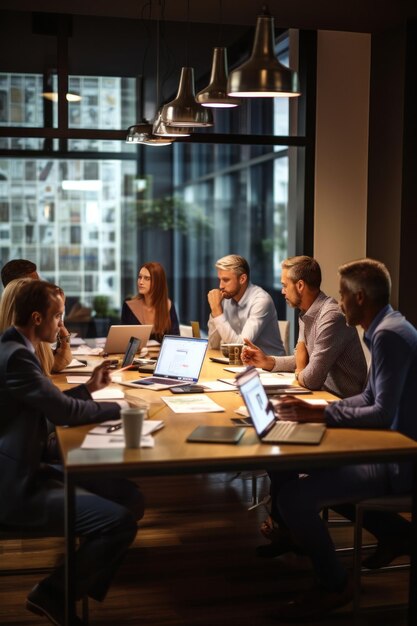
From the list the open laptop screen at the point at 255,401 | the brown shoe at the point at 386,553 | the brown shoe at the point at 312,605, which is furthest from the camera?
the brown shoe at the point at 386,553

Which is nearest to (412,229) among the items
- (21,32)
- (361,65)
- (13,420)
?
(361,65)

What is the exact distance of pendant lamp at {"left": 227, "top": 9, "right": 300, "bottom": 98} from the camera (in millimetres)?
3051

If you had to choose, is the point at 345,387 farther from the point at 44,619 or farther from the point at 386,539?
the point at 44,619

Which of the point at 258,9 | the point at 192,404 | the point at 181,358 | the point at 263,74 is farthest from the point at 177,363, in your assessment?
the point at 258,9

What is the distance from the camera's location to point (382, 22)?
5.57m

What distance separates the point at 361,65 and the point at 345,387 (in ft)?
11.1

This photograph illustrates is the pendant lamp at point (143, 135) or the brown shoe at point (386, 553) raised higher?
the pendant lamp at point (143, 135)

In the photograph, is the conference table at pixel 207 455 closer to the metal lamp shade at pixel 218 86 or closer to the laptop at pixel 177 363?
the laptop at pixel 177 363

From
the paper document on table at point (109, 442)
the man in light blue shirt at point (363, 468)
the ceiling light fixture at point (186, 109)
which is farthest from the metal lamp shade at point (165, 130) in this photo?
the paper document on table at point (109, 442)

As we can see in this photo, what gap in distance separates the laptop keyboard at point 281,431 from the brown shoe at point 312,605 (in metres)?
0.69

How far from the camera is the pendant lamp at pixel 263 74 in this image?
3.05 m

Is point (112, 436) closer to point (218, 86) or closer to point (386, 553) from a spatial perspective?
point (386, 553)

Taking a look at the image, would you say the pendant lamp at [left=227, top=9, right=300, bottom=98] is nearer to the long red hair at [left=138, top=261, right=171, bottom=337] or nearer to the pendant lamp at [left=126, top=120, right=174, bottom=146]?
the pendant lamp at [left=126, top=120, right=174, bottom=146]

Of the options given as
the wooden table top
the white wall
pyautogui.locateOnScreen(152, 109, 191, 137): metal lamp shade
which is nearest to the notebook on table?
the wooden table top
